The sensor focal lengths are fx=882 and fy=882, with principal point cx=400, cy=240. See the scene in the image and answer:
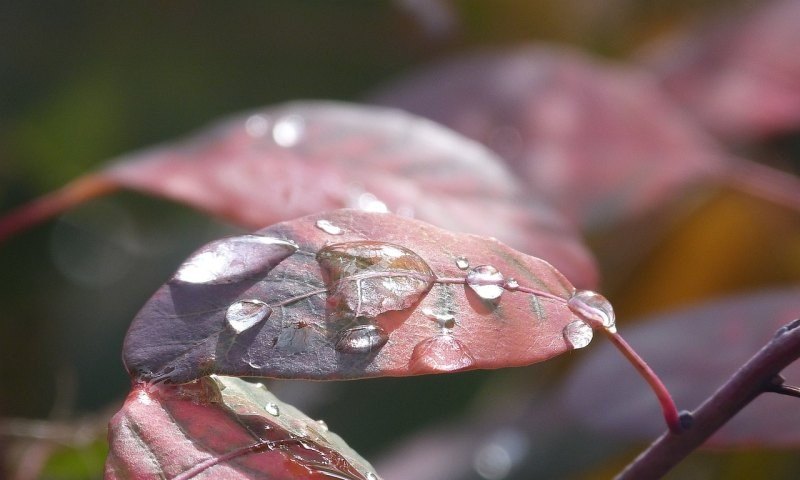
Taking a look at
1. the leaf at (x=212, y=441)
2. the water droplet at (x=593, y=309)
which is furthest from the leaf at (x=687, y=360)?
the leaf at (x=212, y=441)

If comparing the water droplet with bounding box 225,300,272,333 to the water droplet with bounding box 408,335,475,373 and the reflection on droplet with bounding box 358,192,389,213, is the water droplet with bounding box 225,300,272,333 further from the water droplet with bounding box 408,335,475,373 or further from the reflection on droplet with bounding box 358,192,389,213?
the reflection on droplet with bounding box 358,192,389,213

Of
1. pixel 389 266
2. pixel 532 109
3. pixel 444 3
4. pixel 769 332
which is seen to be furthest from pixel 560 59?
pixel 389 266

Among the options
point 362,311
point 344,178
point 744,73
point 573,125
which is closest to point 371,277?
point 362,311

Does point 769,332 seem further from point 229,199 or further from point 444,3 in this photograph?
point 444,3

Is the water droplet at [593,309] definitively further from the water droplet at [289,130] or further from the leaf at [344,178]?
the water droplet at [289,130]

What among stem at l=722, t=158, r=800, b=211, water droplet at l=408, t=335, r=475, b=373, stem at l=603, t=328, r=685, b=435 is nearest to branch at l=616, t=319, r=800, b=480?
stem at l=603, t=328, r=685, b=435

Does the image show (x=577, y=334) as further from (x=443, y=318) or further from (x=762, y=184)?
(x=762, y=184)
